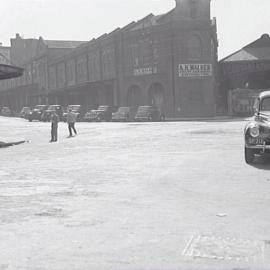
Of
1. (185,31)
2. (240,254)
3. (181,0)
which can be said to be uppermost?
(181,0)

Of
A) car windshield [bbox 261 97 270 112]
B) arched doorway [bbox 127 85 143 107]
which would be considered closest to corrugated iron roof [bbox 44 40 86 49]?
arched doorway [bbox 127 85 143 107]

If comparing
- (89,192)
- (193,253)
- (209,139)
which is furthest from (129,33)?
(193,253)

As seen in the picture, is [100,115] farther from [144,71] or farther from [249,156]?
[249,156]

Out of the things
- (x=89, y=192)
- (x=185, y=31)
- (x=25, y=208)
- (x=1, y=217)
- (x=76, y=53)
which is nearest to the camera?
(x=1, y=217)

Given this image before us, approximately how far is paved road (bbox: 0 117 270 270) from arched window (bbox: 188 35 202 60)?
130ft

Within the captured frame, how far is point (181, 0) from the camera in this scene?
53.7 m

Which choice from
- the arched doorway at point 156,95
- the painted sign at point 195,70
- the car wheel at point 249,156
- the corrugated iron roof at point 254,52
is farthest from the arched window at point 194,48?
the car wheel at point 249,156

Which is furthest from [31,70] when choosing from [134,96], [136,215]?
[136,215]

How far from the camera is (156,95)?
179 feet

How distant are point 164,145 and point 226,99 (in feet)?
137

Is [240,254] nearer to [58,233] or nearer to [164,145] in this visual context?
[58,233]

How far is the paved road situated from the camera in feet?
17.1

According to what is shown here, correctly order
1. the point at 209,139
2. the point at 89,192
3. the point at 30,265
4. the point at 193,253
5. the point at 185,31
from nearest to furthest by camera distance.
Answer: the point at 30,265 < the point at 193,253 < the point at 89,192 < the point at 209,139 < the point at 185,31

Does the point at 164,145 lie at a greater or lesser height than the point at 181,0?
lesser
